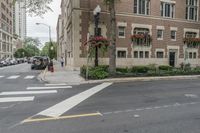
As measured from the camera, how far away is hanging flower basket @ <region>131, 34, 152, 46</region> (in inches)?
1079

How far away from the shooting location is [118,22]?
26.7 metres

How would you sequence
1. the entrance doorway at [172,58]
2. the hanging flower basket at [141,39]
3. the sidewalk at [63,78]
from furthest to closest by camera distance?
the entrance doorway at [172,58] < the hanging flower basket at [141,39] < the sidewalk at [63,78]

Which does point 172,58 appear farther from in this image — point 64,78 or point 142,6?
point 64,78

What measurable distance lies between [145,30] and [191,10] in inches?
323

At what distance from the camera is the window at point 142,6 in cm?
2819

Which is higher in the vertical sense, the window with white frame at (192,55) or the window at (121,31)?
the window at (121,31)

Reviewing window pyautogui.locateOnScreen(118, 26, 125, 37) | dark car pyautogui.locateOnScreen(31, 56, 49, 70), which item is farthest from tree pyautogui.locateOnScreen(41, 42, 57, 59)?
window pyautogui.locateOnScreen(118, 26, 125, 37)

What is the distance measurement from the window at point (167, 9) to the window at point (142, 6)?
2147 mm

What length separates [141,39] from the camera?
28.0 metres

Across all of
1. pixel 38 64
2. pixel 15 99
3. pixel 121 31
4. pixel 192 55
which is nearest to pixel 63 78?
pixel 15 99

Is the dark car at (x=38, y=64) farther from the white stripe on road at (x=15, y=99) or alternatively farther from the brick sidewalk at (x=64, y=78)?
the white stripe on road at (x=15, y=99)

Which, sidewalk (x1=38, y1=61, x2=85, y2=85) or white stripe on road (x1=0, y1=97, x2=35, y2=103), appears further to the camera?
sidewalk (x1=38, y1=61, x2=85, y2=85)

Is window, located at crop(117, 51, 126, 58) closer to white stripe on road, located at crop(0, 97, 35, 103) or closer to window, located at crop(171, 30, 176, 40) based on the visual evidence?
window, located at crop(171, 30, 176, 40)

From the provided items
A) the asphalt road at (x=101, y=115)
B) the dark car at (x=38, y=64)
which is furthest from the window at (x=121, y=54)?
the asphalt road at (x=101, y=115)
